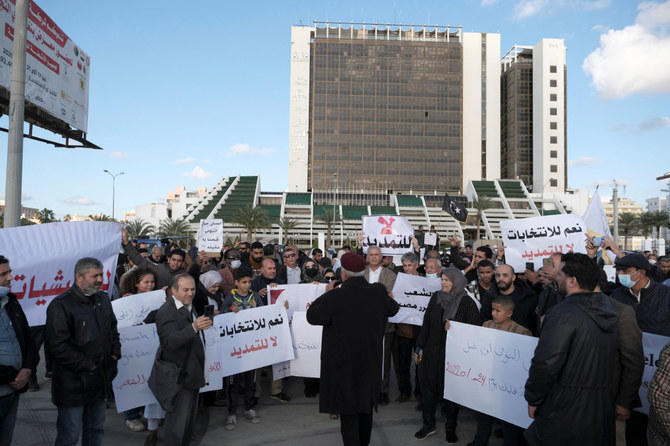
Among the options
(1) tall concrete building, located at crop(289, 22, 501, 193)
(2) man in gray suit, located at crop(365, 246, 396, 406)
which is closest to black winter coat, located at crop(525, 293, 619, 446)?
(2) man in gray suit, located at crop(365, 246, 396, 406)

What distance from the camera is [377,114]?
99438 mm

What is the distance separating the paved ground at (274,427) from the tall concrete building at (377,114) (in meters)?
92.6

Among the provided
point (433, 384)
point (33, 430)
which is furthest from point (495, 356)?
point (33, 430)

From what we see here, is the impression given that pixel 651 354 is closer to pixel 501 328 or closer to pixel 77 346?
pixel 501 328

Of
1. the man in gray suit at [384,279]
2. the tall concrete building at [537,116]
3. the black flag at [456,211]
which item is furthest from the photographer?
the tall concrete building at [537,116]

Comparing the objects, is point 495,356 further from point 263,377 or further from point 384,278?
point 263,377

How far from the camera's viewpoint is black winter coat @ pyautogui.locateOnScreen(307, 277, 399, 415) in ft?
14.0

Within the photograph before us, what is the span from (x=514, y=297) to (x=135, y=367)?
4.53 metres

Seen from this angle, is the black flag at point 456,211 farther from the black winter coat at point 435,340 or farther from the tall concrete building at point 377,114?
the tall concrete building at point 377,114

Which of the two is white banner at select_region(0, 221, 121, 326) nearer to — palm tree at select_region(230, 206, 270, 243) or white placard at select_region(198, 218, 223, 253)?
white placard at select_region(198, 218, 223, 253)

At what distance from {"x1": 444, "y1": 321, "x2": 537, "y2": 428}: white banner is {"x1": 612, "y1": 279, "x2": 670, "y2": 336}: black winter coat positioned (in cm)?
112

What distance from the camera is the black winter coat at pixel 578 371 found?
321 cm

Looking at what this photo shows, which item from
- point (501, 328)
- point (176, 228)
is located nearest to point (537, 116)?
point (176, 228)

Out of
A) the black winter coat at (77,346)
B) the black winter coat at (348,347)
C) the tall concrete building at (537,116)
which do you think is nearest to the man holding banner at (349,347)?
the black winter coat at (348,347)
